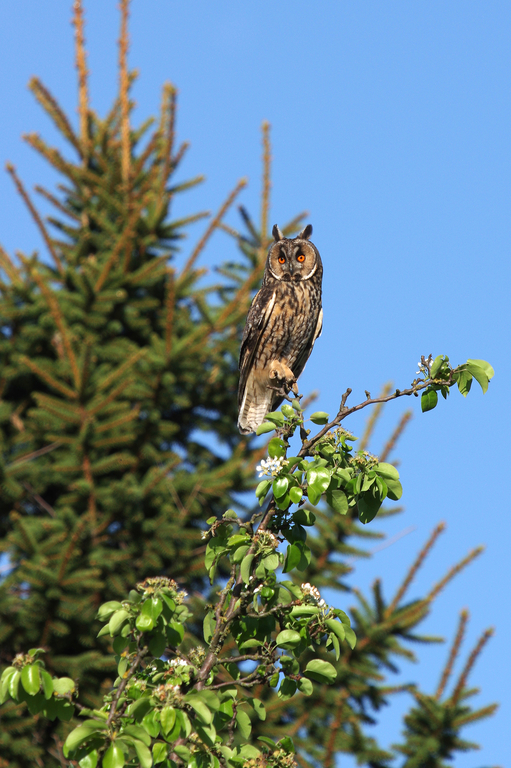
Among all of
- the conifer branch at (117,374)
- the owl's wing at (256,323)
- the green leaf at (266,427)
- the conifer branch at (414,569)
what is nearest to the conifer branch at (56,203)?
the conifer branch at (117,374)

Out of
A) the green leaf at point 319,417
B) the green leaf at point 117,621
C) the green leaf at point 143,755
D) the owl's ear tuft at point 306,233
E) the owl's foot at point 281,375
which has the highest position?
the owl's ear tuft at point 306,233

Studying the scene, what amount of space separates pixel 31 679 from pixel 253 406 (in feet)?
11.7

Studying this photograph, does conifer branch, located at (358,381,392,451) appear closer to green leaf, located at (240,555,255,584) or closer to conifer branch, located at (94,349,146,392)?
conifer branch, located at (94,349,146,392)

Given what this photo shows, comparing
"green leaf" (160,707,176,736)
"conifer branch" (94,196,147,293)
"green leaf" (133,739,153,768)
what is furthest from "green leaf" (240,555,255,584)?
"conifer branch" (94,196,147,293)

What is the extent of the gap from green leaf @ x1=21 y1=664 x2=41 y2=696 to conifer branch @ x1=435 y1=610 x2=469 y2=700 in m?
3.68

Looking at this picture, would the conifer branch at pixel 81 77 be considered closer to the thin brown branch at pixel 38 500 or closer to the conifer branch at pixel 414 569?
the thin brown branch at pixel 38 500

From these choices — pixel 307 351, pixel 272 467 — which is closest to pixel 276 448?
pixel 272 467

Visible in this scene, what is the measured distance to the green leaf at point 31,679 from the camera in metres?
1.76

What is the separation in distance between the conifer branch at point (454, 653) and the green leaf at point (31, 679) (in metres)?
3.68

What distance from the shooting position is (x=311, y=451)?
2385mm

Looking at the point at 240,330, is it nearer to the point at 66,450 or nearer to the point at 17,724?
the point at 66,450

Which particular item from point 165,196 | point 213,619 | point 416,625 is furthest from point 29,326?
point 213,619

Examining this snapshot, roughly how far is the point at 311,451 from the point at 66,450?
14.2 ft

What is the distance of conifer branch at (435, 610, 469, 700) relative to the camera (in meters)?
4.87
